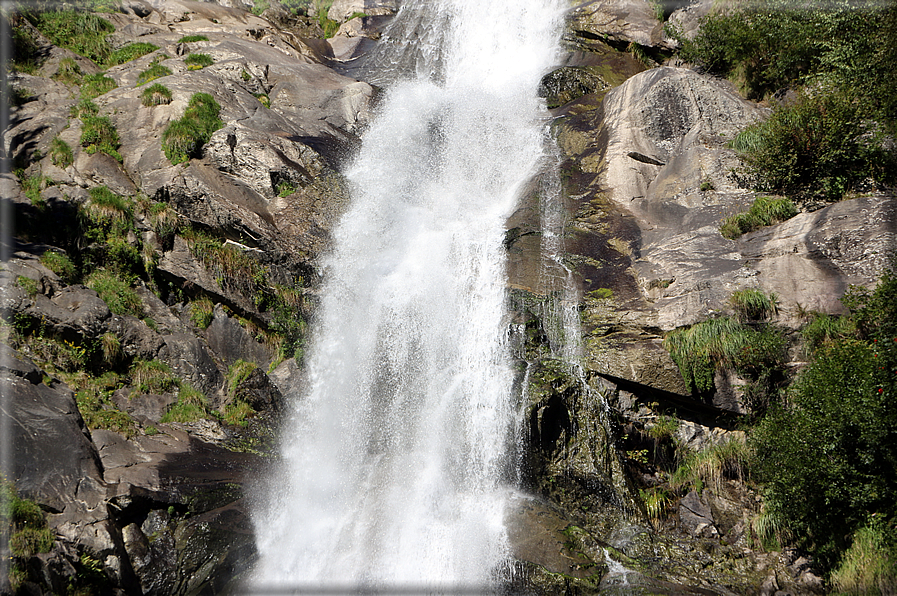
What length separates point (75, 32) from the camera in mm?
17344

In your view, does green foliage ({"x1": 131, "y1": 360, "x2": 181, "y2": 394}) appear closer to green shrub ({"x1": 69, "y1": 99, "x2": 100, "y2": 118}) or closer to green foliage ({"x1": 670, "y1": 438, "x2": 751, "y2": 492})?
green shrub ({"x1": 69, "y1": 99, "x2": 100, "y2": 118})

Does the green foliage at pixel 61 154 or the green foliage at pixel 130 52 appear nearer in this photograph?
the green foliage at pixel 61 154

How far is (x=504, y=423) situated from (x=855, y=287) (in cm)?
685

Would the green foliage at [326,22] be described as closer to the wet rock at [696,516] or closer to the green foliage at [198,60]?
the green foliage at [198,60]

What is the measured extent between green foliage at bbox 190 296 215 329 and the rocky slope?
4cm

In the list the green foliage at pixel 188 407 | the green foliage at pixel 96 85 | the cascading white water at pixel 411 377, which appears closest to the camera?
the cascading white water at pixel 411 377

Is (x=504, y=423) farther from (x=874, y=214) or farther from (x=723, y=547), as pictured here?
(x=874, y=214)

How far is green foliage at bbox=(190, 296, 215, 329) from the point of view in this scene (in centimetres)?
1222

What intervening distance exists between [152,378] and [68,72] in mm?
11054

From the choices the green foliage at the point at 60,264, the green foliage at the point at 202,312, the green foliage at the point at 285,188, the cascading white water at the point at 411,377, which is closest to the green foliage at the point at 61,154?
the green foliage at the point at 60,264

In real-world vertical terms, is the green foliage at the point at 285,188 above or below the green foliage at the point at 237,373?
above

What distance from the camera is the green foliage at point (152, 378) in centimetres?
1053

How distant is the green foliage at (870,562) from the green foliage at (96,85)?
2033 cm

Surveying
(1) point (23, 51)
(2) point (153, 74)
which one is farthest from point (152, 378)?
(1) point (23, 51)
